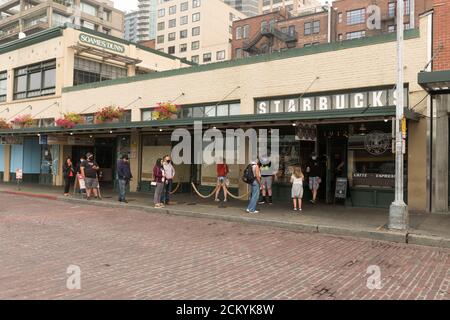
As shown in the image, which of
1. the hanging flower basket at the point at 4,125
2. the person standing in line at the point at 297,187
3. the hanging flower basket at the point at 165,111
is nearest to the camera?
the person standing in line at the point at 297,187

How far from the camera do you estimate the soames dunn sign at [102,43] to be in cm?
2377

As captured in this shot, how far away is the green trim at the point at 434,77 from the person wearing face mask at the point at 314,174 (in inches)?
200

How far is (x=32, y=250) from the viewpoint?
752 centimetres

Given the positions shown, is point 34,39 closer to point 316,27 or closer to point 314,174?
point 314,174

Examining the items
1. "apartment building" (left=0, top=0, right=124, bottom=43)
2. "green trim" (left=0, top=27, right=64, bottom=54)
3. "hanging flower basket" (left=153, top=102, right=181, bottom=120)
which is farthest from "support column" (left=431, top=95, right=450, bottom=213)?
"apartment building" (left=0, top=0, right=124, bottom=43)

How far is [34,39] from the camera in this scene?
25.3 meters

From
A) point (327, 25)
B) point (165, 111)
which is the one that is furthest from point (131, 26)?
point (165, 111)

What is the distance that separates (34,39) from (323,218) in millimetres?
22321

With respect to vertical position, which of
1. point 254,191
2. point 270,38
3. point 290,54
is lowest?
point 254,191

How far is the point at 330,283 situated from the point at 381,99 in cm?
910

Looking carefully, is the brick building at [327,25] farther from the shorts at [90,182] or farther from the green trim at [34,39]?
the shorts at [90,182]

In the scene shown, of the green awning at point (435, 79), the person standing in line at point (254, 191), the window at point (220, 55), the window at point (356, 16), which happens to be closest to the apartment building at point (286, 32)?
the window at point (356, 16)

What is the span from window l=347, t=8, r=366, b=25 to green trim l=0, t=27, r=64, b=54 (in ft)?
154
